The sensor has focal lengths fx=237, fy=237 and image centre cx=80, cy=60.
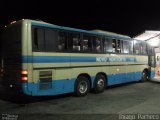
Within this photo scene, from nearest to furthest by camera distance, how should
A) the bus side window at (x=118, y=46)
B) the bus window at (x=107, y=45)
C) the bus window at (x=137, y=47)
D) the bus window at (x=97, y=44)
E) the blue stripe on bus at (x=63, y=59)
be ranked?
the blue stripe on bus at (x=63, y=59) < the bus window at (x=97, y=44) < the bus window at (x=107, y=45) < the bus side window at (x=118, y=46) < the bus window at (x=137, y=47)

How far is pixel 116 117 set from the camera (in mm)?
7164

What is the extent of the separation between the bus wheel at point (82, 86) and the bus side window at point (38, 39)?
2547mm

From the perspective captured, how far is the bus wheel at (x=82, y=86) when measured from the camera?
10.6 m

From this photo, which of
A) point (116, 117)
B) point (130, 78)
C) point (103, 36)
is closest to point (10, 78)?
point (116, 117)

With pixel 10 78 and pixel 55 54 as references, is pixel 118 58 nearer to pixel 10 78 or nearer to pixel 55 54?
pixel 55 54

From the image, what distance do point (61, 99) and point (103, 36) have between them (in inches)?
161

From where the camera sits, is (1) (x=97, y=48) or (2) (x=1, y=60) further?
(1) (x=97, y=48)

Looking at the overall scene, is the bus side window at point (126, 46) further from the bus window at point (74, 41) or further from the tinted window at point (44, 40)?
the tinted window at point (44, 40)

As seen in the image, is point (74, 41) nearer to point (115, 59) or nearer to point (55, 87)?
point (55, 87)

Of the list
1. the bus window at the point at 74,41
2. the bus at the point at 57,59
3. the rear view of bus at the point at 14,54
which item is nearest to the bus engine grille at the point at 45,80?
the bus at the point at 57,59

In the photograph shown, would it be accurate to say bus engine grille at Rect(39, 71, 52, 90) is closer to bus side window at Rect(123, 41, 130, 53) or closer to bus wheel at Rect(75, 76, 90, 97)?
bus wheel at Rect(75, 76, 90, 97)

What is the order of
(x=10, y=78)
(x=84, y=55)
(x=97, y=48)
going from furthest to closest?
(x=97, y=48) → (x=84, y=55) → (x=10, y=78)

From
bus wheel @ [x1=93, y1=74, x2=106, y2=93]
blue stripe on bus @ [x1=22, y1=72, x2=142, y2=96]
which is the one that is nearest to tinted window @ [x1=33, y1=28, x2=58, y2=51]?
blue stripe on bus @ [x1=22, y1=72, x2=142, y2=96]

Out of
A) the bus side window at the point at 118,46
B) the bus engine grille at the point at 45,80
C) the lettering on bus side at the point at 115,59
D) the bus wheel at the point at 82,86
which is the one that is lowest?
the bus wheel at the point at 82,86
